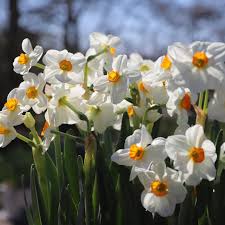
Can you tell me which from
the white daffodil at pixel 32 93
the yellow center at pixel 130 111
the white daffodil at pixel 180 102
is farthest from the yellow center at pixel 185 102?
the white daffodil at pixel 32 93

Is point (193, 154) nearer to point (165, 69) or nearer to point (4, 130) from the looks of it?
point (165, 69)

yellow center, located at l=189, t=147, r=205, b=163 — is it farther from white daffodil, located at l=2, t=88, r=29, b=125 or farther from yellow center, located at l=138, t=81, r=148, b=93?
white daffodil, located at l=2, t=88, r=29, b=125

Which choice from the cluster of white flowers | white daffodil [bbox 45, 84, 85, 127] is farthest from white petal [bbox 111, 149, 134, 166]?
white daffodil [bbox 45, 84, 85, 127]

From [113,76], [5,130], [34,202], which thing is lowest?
[34,202]

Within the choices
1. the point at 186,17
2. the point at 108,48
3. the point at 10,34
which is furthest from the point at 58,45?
the point at 108,48

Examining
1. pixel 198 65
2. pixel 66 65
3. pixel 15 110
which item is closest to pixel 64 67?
pixel 66 65

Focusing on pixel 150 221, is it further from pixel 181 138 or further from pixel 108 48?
pixel 108 48

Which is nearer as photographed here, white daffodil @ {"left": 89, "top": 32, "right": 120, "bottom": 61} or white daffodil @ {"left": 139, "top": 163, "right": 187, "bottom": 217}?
white daffodil @ {"left": 139, "top": 163, "right": 187, "bottom": 217}
